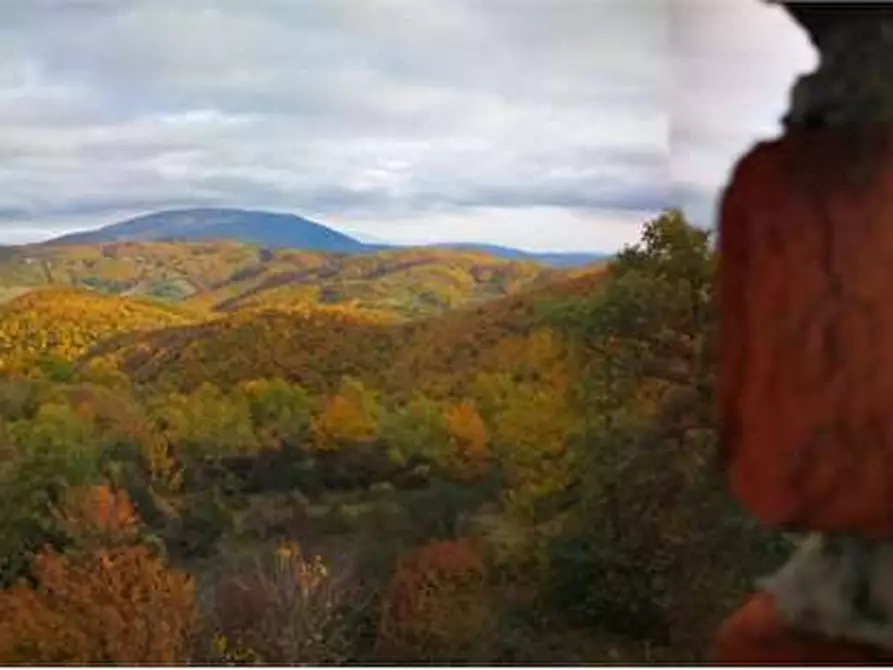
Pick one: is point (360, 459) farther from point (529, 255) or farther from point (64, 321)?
point (64, 321)

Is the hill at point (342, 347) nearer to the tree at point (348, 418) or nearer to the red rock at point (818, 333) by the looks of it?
the tree at point (348, 418)

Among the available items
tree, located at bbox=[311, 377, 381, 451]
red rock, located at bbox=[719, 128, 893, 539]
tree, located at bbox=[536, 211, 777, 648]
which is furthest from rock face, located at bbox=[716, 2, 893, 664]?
tree, located at bbox=[311, 377, 381, 451]

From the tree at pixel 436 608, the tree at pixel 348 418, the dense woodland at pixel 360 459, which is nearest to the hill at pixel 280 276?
the dense woodland at pixel 360 459

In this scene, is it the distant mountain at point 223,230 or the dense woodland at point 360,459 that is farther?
the distant mountain at point 223,230

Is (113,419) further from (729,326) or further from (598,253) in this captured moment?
(729,326)

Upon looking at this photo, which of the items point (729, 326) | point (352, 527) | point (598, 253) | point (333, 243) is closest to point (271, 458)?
point (352, 527)

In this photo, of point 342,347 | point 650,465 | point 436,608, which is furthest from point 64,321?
point 650,465

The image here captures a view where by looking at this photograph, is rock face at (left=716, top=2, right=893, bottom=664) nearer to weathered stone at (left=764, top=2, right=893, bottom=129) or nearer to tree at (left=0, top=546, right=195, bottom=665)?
weathered stone at (left=764, top=2, right=893, bottom=129)
